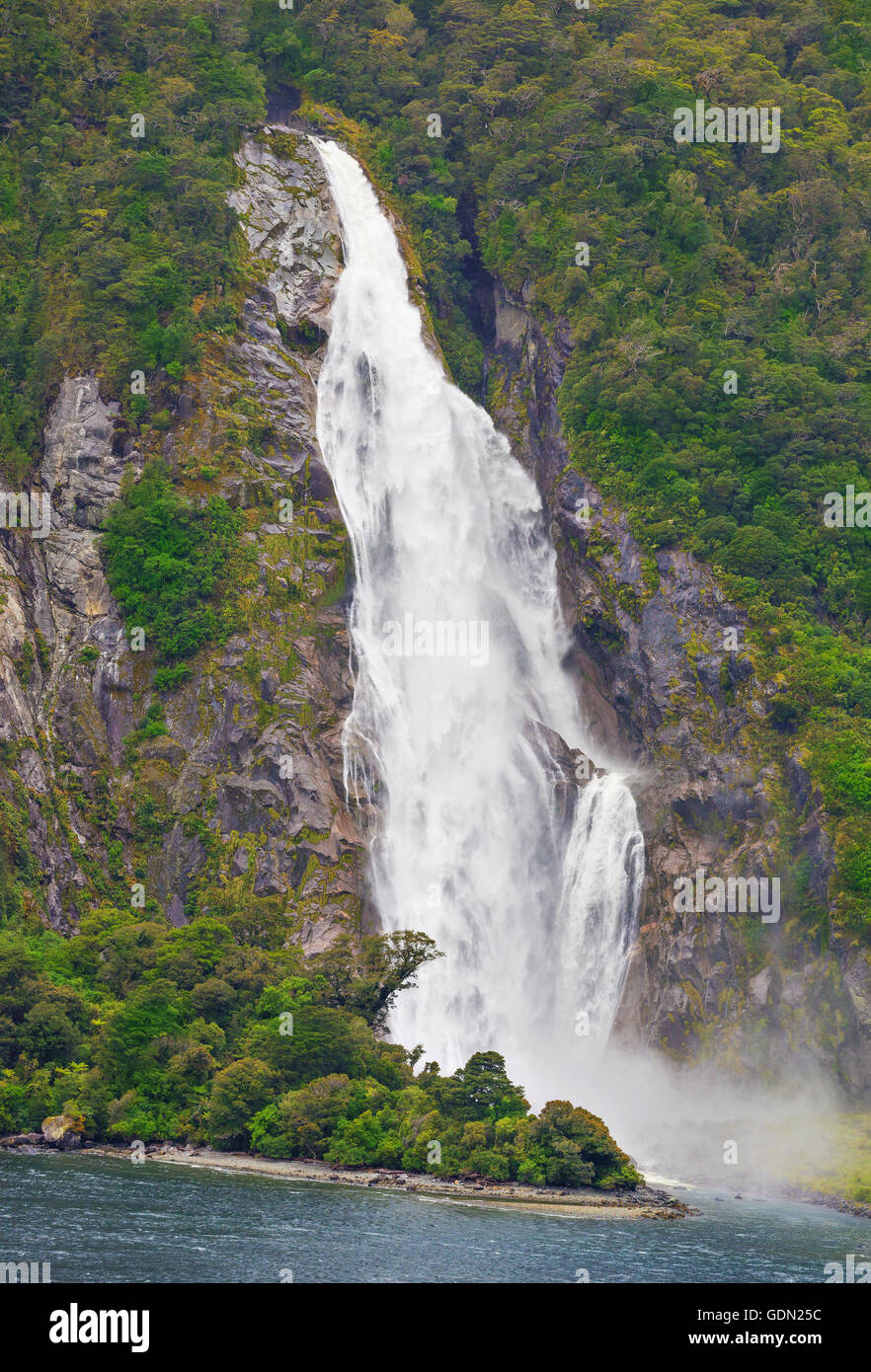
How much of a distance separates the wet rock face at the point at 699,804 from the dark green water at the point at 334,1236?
45.5 feet

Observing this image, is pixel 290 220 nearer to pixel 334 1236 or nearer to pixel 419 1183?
pixel 419 1183

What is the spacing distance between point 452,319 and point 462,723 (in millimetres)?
27050

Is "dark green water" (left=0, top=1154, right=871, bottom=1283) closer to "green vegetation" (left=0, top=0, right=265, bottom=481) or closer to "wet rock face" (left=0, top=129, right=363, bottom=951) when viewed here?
"wet rock face" (left=0, top=129, right=363, bottom=951)

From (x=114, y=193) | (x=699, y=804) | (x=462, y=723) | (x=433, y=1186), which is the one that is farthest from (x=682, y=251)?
(x=433, y=1186)

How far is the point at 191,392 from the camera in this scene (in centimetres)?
7525

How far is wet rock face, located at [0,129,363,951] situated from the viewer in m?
65.7

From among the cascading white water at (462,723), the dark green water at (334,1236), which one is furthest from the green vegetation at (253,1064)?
the cascading white water at (462,723)

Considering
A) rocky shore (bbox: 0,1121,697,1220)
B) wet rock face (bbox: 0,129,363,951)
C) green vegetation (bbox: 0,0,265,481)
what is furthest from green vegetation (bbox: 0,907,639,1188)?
green vegetation (bbox: 0,0,265,481)

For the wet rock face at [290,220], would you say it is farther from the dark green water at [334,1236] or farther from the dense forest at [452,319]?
the dark green water at [334,1236]

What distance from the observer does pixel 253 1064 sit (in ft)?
174

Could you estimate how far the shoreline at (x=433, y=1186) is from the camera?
4675 centimetres

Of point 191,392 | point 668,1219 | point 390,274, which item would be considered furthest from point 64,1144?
point 390,274

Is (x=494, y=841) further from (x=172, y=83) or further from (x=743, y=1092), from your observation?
(x=172, y=83)
